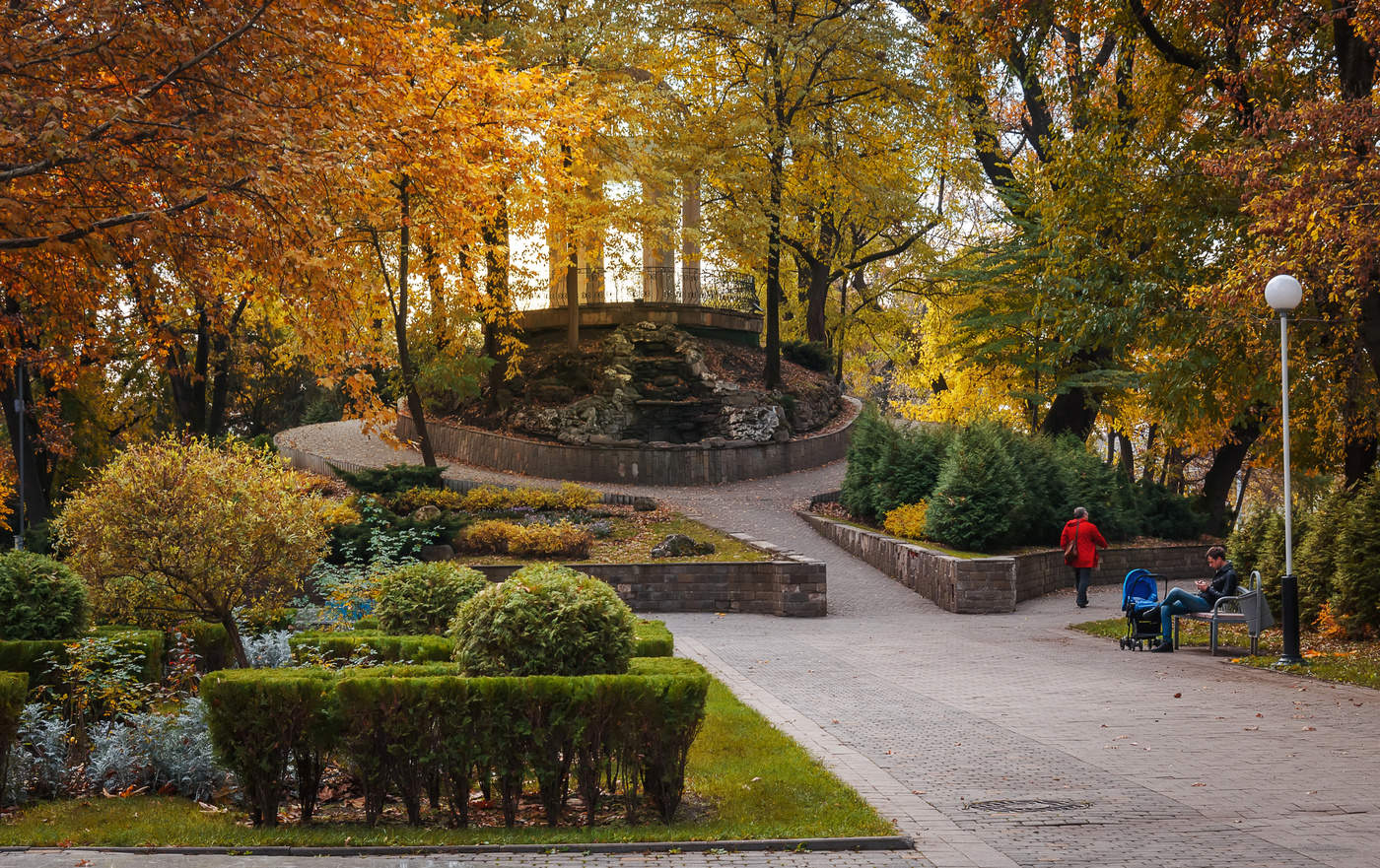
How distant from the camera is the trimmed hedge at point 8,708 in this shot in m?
6.92

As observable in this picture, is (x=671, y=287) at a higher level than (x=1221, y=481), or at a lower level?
higher

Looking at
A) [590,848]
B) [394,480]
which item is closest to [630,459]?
[394,480]

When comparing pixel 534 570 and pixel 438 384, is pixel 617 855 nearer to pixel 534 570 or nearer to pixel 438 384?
pixel 534 570

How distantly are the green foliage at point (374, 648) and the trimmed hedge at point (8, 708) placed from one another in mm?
1900

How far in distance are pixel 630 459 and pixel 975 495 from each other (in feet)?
35.3

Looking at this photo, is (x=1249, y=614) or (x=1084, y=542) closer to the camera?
(x=1249, y=614)

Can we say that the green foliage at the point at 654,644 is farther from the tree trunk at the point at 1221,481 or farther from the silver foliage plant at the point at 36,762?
the tree trunk at the point at 1221,481

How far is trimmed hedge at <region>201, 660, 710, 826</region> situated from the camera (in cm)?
659

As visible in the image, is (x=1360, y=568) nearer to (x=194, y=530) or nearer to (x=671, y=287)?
(x=194, y=530)

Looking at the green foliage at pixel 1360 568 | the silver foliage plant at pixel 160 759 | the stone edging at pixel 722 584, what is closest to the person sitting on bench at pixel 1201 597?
the green foliage at pixel 1360 568

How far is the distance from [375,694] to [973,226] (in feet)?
138

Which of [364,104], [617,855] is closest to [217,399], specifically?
[364,104]

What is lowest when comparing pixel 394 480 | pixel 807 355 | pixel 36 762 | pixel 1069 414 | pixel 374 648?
pixel 36 762

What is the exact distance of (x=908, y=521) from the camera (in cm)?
2273
